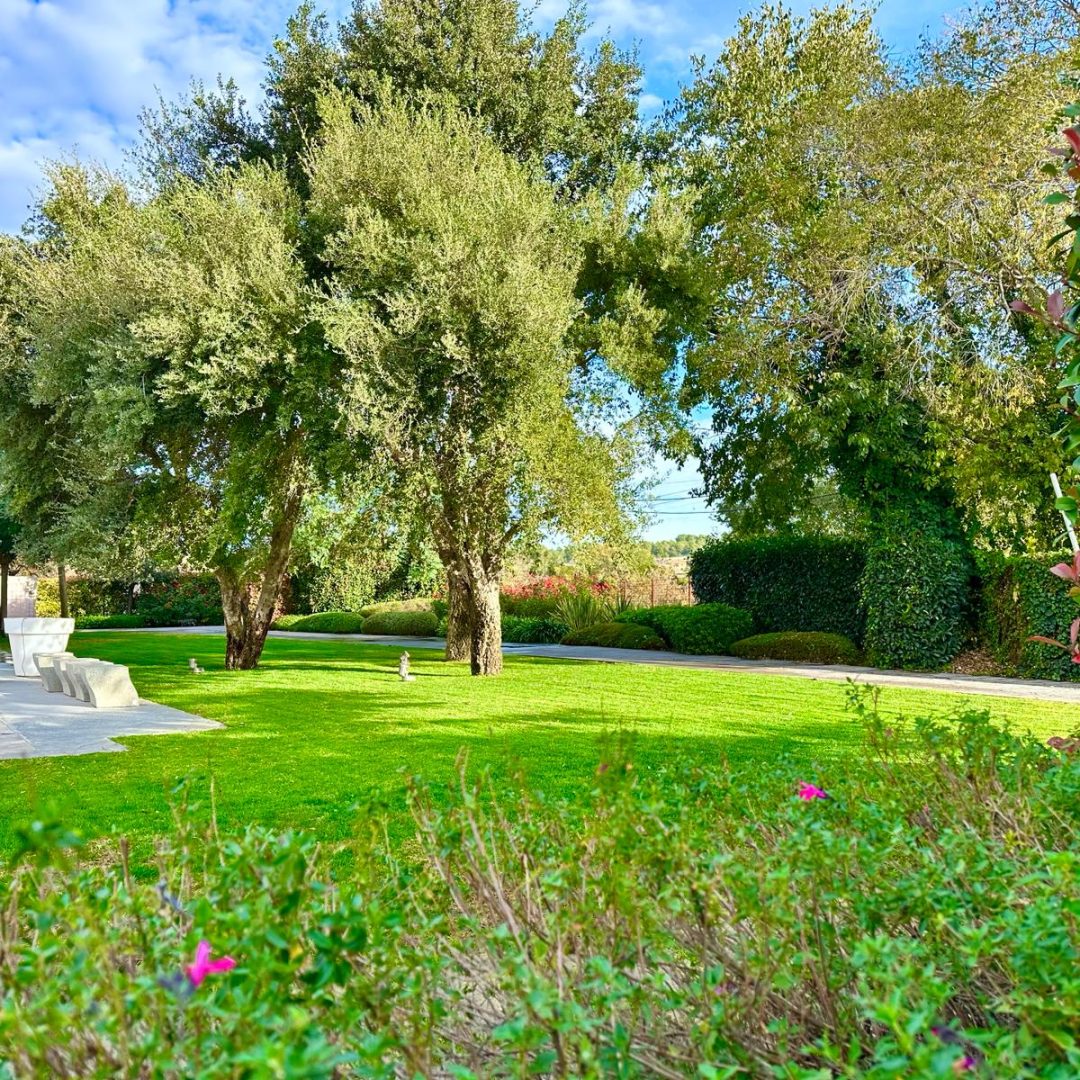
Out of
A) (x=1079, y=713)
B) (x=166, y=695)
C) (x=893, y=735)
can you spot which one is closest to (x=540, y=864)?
(x=893, y=735)

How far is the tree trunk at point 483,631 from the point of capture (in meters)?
14.1

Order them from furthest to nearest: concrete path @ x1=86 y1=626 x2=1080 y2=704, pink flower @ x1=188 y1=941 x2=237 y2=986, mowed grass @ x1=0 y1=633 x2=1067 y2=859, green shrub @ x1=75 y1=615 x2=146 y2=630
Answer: green shrub @ x1=75 y1=615 x2=146 y2=630 < concrete path @ x1=86 y1=626 x2=1080 y2=704 < mowed grass @ x1=0 y1=633 x2=1067 y2=859 < pink flower @ x1=188 y1=941 x2=237 y2=986

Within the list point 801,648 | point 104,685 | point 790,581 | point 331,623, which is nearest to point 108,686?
point 104,685

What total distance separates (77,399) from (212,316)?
3.26 metres

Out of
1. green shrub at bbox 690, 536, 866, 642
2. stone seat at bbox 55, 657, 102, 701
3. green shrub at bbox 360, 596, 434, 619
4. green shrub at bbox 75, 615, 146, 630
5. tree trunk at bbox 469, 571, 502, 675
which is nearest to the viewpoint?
stone seat at bbox 55, 657, 102, 701

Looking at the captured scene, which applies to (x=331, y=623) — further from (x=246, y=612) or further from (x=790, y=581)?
(x=790, y=581)

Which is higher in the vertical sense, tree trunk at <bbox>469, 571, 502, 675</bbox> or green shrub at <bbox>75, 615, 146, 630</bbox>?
tree trunk at <bbox>469, 571, 502, 675</bbox>

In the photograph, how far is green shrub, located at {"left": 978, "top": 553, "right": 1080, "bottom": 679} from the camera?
13171 millimetres

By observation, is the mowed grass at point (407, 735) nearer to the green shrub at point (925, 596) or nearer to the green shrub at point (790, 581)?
the green shrub at point (925, 596)

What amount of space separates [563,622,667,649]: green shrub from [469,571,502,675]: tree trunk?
6.25 meters

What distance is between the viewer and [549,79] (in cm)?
1453

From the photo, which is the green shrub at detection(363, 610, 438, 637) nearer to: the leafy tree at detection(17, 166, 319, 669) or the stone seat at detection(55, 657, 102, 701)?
the leafy tree at detection(17, 166, 319, 669)

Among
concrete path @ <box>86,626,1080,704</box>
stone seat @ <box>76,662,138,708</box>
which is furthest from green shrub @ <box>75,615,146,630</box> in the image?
stone seat @ <box>76,662,138,708</box>

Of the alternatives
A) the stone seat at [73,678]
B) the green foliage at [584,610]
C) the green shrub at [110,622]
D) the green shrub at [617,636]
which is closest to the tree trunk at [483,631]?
the stone seat at [73,678]
